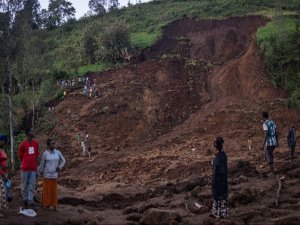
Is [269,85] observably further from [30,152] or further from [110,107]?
[30,152]

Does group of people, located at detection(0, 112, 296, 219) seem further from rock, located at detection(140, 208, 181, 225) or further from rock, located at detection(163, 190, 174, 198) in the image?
rock, located at detection(163, 190, 174, 198)

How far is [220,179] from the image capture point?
8.70 meters

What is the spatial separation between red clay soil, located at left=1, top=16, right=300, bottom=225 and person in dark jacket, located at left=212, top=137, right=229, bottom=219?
417 millimetres

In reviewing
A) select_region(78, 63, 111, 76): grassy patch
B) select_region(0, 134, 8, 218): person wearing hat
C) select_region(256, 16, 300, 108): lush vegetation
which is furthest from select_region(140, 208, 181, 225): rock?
select_region(78, 63, 111, 76): grassy patch

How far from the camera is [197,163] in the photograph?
16.9 m

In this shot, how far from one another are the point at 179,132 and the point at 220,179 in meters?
14.5

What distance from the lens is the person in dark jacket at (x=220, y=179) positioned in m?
8.61

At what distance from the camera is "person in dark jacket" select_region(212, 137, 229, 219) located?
861 centimetres

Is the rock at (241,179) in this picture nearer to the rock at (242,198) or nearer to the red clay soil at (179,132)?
the red clay soil at (179,132)

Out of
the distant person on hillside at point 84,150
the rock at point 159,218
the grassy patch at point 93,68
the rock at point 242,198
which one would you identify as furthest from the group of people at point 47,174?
the grassy patch at point 93,68

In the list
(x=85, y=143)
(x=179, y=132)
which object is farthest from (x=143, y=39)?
(x=85, y=143)

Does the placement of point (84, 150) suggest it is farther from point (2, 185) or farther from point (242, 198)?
point (2, 185)

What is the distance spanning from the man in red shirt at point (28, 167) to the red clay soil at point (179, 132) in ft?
1.31

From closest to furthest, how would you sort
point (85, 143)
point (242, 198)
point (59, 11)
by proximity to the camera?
point (242, 198)
point (85, 143)
point (59, 11)
